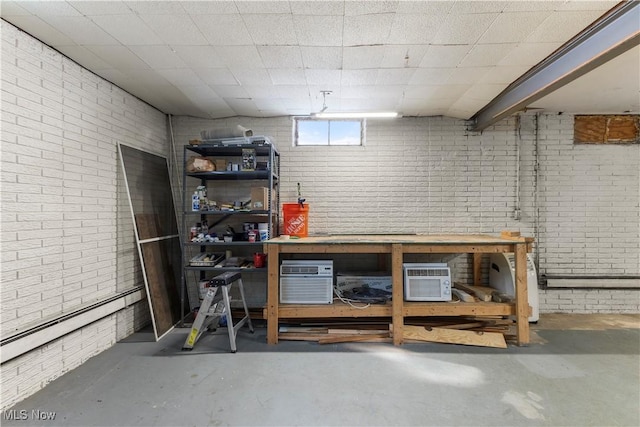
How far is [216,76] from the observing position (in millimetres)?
3041

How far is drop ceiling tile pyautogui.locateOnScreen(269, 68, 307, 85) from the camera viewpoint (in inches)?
114

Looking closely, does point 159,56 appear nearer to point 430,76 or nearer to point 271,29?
point 271,29

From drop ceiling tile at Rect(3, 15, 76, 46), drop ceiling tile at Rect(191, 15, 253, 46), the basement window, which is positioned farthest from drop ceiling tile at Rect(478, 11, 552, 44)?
drop ceiling tile at Rect(3, 15, 76, 46)

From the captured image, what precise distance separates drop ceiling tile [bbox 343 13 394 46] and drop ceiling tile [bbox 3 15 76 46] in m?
2.27

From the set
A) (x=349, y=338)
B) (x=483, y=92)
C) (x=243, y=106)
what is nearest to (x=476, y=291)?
(x=349, y=338)

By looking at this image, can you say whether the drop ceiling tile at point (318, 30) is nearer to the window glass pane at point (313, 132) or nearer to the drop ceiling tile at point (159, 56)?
the drop ceiling tile at point (159, 56)

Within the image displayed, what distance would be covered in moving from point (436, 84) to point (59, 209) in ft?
12.8

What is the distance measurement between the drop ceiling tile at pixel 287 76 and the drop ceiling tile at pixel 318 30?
0.50m

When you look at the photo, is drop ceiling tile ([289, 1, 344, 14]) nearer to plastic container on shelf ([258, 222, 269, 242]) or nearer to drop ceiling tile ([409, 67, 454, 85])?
drop ceiling tile ([409, 67, 454, 85])

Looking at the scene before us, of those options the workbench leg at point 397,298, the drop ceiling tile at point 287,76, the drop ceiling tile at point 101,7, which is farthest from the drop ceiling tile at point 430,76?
the drop ceiling tile at point 101,7

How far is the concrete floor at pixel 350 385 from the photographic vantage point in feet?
6.70

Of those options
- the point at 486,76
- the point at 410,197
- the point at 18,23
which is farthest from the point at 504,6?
the point at 18,23

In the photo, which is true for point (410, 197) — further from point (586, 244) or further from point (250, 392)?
Answer: point (250, 392)

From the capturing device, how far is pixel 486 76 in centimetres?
301
